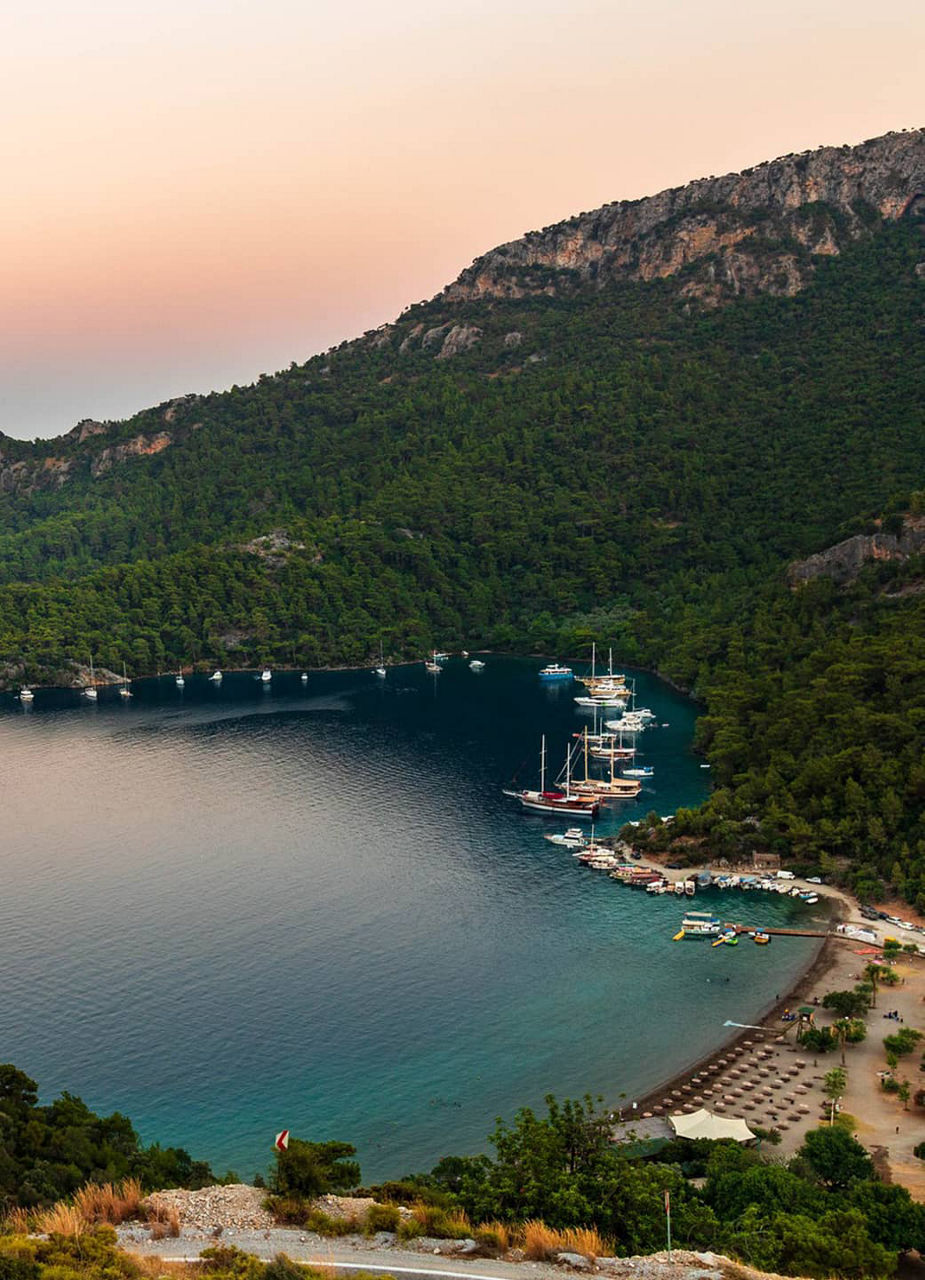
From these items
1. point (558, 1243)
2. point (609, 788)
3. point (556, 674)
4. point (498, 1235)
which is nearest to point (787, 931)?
point (609, 788)

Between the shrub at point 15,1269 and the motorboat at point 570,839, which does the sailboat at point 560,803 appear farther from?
the shrub at point 15,1269

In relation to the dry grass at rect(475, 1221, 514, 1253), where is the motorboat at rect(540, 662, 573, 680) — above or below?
above

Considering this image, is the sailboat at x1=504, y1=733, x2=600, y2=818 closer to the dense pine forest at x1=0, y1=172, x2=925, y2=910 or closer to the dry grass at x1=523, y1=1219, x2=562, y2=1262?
the dense pine forest at x1=0, y1=172, x2=925, y2=910

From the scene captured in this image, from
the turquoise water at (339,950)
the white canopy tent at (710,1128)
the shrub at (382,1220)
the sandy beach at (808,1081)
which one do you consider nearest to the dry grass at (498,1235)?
the shrub at (382,1220)

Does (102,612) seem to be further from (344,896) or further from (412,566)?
(344,896)

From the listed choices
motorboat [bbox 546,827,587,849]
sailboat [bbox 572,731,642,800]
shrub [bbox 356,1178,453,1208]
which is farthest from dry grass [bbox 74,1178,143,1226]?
Answer: sailboat [bbox 572,731,642,800]

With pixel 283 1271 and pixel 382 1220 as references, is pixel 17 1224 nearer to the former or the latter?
pixel 283 1271
